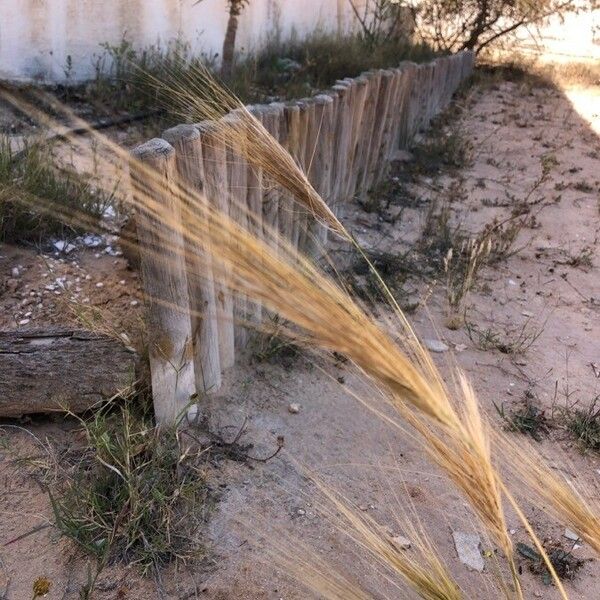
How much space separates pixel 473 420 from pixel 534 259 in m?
3.79

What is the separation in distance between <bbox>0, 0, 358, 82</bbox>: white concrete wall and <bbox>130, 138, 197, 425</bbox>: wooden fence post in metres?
3.89

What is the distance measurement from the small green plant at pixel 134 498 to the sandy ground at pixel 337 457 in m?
0.07

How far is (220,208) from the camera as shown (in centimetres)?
279

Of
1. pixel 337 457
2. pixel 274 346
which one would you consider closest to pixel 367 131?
pixel 274 346

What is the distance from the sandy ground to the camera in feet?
7.35

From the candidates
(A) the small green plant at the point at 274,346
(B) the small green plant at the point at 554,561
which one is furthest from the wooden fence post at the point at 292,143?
(B) the small green plant at the point at 554,561

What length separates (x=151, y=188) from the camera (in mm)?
2320

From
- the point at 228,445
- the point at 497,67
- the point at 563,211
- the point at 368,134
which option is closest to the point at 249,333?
the point at 228,445

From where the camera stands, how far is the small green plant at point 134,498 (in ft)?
7.22

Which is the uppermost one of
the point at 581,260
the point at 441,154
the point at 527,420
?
the point at 441,154

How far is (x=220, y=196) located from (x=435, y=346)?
151cm

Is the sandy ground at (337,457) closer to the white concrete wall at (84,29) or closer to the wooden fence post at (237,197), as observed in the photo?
the wooden fence post at (237,197)

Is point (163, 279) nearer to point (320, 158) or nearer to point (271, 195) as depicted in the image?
point (271, 195)

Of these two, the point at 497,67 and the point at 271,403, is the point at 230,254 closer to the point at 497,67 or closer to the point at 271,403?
the point at 271,403
